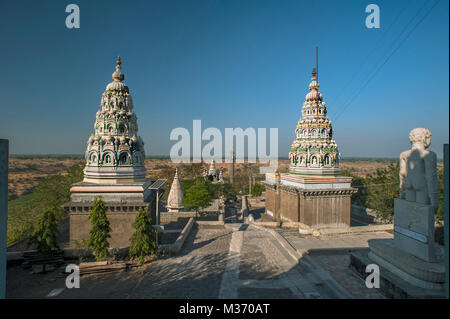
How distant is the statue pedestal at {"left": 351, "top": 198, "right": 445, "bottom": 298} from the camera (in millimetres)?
7088

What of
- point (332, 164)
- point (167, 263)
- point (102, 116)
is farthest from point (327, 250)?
point (102, 116)

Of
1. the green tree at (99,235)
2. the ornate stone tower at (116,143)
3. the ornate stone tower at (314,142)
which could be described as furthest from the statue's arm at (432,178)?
the ornate stone tower at (116,143)

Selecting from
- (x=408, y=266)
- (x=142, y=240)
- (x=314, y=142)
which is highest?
(x=314, y=142)

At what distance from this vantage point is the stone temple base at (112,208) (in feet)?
48.8

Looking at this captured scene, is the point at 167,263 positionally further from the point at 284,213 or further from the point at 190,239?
the point at 284,213

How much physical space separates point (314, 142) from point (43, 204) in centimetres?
2612

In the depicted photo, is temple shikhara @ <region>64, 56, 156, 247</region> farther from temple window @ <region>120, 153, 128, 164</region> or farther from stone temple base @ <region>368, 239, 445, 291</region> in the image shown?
stone temple base @ <region>368, 239, 445, 291</region>

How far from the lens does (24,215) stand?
2072cm

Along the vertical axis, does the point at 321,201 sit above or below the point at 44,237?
above

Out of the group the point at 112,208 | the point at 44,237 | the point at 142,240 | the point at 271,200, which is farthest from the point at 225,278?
the point at 271,200

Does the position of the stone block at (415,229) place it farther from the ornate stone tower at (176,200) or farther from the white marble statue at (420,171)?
the ornate stone tower at (176,200)

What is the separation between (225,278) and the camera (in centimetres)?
962

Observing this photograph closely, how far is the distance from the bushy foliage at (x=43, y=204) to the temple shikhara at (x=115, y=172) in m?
5.17

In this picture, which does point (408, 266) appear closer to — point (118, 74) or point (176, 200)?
point (118, 74)
